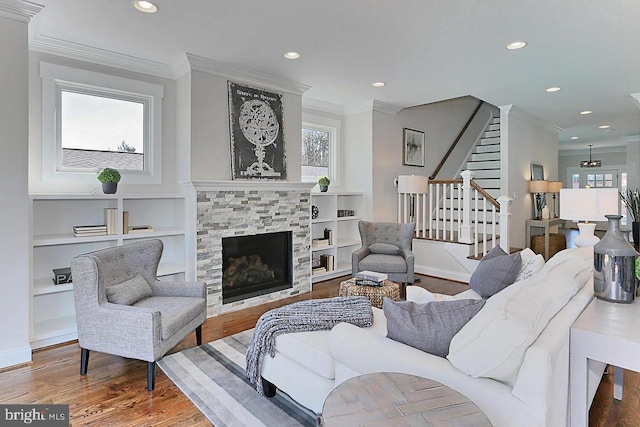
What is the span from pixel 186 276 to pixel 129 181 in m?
1.16

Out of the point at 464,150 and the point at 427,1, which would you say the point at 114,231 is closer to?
the point at 427,1

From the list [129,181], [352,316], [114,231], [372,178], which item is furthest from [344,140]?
[352,316]

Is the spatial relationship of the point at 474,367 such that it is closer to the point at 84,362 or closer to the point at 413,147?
the point at 84,362

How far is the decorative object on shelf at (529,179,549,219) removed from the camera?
665cm

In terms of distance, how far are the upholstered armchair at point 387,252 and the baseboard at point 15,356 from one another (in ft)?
10.5

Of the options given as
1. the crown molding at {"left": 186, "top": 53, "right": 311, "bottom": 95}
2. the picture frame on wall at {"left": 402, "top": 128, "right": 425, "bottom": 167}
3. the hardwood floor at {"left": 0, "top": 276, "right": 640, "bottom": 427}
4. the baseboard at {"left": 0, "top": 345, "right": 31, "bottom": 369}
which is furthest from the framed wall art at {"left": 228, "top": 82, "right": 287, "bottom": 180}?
the picture frame on wall at {"left": 402, "top": 128, "right": 425, "bottom": 167}

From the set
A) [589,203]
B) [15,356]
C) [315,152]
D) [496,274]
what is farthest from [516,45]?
[15,356]

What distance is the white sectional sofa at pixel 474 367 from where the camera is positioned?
4.05 feet

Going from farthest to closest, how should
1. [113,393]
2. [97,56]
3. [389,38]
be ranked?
[97,56] < [389,38] < [113,393]

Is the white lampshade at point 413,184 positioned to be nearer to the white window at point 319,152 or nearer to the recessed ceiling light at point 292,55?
the white window at point 319,152

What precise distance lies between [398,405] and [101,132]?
12.4ft

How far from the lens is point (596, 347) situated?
5.20ft

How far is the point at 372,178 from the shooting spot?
5602 mm

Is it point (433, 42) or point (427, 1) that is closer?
point (427, 1)
